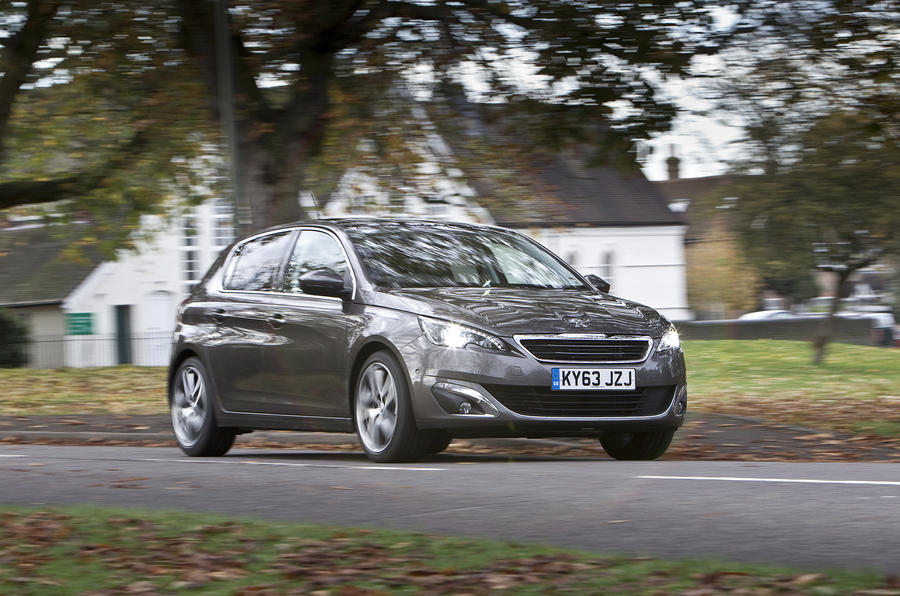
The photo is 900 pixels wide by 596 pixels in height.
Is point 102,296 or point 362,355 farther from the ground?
point 362,355

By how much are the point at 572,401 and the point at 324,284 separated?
1.86 m

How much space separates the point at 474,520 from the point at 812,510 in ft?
4.98

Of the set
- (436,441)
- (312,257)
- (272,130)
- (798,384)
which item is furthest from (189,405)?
(798,384)

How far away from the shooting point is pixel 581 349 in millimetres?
9820

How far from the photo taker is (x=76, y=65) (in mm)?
19125

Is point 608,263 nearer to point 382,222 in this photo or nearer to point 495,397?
point 382,222

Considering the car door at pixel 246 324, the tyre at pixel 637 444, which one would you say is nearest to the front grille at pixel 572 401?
the tyre at pixel 637 444

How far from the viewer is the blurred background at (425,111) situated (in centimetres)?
1536

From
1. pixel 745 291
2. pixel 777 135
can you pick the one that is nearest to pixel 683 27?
pixel 777 135

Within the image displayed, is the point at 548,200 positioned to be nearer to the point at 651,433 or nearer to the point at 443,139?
the point at 443,139

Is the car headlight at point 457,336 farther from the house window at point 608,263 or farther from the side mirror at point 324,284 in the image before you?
the house window at point 608,263

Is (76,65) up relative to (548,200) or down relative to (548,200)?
up

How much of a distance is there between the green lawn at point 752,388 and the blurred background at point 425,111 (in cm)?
250

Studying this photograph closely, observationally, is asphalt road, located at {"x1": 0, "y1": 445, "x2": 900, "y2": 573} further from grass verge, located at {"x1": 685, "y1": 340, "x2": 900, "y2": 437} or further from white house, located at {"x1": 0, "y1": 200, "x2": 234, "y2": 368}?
white house, located at {"x1": 0, "y1": 200, "x2": 234, "y2": 368}
